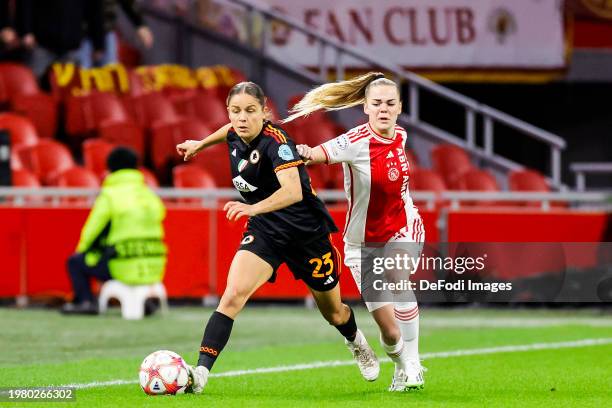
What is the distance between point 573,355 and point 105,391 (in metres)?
4.36

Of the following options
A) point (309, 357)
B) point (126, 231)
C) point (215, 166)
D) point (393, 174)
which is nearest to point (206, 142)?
point (393, 174)

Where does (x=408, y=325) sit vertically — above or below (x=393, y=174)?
below

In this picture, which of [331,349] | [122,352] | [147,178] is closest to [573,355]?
[331,349]

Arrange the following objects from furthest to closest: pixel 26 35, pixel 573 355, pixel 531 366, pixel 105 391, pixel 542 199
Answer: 1. pixel 26 35
2. pixel 542 199
3. pixel 573 355
4. pixel 531 366
5. pixel 105 391

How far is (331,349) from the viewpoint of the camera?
12219 mm

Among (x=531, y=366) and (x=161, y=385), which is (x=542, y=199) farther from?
(x=161, y=385)

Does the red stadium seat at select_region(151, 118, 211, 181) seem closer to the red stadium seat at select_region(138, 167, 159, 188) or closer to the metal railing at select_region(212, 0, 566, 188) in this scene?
the red stadium seat at select_region(138, 167, 159, 188)

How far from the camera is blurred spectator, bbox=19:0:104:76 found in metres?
19.2

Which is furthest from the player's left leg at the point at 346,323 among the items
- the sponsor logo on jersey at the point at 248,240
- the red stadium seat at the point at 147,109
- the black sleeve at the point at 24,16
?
the black sleeve at the point at 24,16

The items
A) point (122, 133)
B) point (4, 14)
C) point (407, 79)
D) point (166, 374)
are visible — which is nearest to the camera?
point (166, 374)

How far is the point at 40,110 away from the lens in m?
18.8

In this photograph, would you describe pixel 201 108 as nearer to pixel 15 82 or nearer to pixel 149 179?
pixel 15 82

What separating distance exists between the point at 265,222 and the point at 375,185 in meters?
0.71

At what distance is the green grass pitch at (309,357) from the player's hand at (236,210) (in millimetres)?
1025
